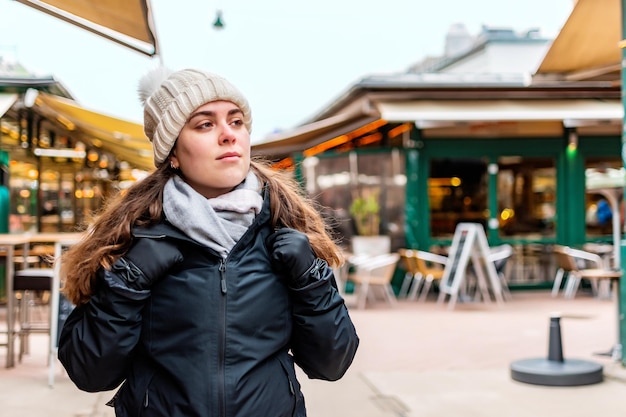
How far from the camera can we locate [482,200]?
14375 millimetres

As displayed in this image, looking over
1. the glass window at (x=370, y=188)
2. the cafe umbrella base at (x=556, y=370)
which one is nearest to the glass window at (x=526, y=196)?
the glass window at (x=370, y=188)

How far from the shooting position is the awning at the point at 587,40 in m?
7.33

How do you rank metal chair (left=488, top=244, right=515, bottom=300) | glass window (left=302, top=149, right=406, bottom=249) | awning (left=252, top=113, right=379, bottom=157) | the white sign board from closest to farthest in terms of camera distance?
the white sign board
metal chair (left=488, top=244, right=515, bottom=300)
awning (left=252, top=113, right=379, bottom=157)
glass window (left=302, top=149, right=406, bottom=249)

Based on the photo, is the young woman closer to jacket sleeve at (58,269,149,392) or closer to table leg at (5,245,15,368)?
jacket sleeve at (58,269,149,392)

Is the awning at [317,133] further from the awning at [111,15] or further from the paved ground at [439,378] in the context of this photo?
the awning at [111,15]

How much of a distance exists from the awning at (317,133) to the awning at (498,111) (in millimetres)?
598

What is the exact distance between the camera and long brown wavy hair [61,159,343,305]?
74.5 inches

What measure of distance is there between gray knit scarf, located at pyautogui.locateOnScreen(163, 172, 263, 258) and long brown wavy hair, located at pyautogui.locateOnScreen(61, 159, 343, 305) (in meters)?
0.05

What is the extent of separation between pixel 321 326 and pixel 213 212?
356 mm

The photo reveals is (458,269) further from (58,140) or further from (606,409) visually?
(58,140)

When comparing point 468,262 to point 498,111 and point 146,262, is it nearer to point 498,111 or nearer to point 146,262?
point 498,111

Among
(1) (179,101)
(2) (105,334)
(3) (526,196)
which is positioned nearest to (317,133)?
(3) (526,196)

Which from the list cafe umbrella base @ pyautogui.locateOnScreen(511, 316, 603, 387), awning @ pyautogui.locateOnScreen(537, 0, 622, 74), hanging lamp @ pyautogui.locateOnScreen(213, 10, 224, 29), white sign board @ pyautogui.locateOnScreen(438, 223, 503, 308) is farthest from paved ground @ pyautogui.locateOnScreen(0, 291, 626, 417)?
hanging lamp @ pyautogui.locateOnScreen(213, 10, 224, 29)

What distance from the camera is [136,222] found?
1958 millimetres
